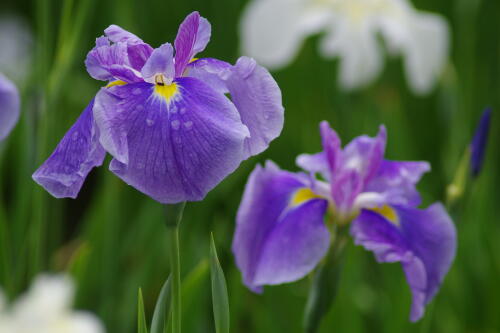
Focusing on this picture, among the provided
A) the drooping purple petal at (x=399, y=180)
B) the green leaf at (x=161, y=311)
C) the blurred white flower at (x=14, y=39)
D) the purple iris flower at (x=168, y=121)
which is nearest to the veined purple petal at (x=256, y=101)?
the purple iris flower at (x=168, y=121)

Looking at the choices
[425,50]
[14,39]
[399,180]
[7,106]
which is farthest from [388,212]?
[14,39]

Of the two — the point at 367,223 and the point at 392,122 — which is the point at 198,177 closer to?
the point at 367,223

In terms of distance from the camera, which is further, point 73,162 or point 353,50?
point 353,50

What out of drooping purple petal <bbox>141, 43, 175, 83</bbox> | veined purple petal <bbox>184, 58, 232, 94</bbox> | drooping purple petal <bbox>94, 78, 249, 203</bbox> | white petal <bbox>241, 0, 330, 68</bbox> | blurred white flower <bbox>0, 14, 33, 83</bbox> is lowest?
blurred white flower <bbox>0, 14, 33, 83</bbox>

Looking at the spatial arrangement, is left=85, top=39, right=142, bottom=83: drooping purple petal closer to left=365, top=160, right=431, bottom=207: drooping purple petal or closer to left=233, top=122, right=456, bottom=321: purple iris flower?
left=233, top=122, right=456, bottom=321: purple iris flower

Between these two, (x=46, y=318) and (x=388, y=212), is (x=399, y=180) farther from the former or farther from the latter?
(x=46, y=318)

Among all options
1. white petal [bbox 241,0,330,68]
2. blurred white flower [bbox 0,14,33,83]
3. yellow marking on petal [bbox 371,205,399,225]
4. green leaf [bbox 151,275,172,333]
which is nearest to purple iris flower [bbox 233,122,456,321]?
yellow marking on petal [bbox 371,205,399,225]

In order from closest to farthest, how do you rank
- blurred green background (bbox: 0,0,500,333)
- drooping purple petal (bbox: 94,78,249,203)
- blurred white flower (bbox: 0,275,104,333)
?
1. drooping purple petal (bbox: 94,78,249,203)
2. blurred white flower (bbox: 0,275,104,333)
3. blurred green background (bbox: 0,0,500,333)
